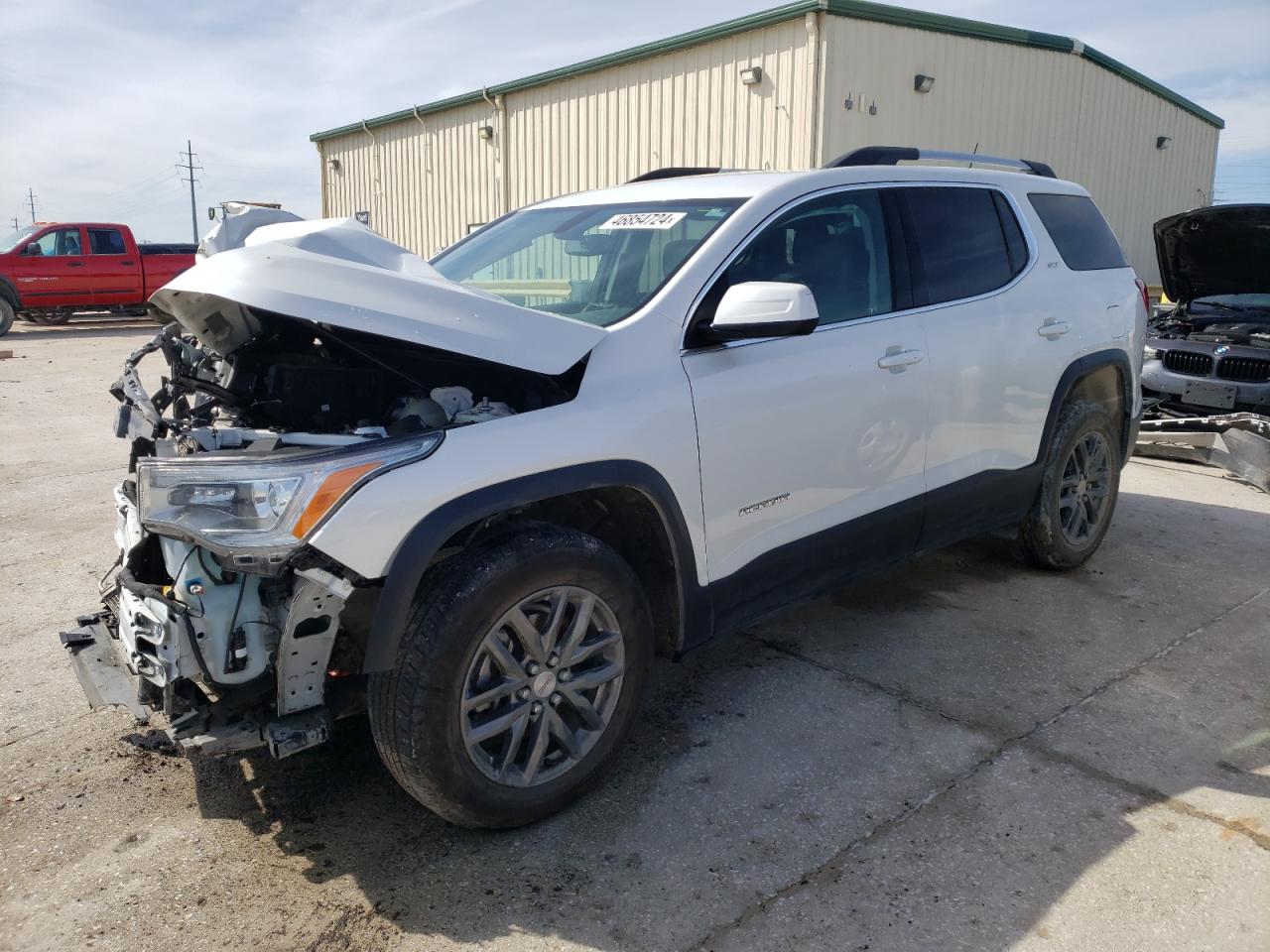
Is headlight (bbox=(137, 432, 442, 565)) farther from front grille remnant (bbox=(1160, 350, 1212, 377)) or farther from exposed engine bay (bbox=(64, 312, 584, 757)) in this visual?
front grille remnant (bbox=(1160, 350, 1212, 377))

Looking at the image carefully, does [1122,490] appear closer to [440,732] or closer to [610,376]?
[610,376]

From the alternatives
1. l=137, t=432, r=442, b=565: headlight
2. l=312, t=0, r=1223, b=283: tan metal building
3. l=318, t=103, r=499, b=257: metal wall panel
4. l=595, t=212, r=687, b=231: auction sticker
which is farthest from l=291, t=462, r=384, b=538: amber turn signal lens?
l=318, t=103, r=499, b=257: metal wall panel

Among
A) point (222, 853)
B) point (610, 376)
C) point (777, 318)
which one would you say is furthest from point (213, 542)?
point (777, 318)

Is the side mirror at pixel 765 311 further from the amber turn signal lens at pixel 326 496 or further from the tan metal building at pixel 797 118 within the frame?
the tan metal building at pixel 797 118

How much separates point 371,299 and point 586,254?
127 cm

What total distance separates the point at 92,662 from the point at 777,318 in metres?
2.22

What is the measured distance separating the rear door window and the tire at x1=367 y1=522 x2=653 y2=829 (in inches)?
818

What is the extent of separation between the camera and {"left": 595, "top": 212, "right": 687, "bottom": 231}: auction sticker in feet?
11.5

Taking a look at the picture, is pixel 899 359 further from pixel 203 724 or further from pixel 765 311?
pixel 203 724

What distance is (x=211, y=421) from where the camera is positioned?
312cm

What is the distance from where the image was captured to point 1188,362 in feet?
Answer: 27.2

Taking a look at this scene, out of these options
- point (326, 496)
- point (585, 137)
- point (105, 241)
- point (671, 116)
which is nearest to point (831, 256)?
point (326, 496)

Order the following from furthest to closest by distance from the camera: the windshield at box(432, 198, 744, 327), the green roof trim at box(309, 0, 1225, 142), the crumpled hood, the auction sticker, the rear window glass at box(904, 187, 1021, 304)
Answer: the green roof trim at box(309, 0, 1225, 142) → the crumpled hood → the rear window glass at box(904, 187, 1021, 304) → the auction sticker → the windshield at box(432, 198, 744, 327)

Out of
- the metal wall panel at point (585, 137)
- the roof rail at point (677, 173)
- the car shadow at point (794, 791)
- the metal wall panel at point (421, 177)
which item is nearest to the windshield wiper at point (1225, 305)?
the metal wall panel at point (585, 137)
